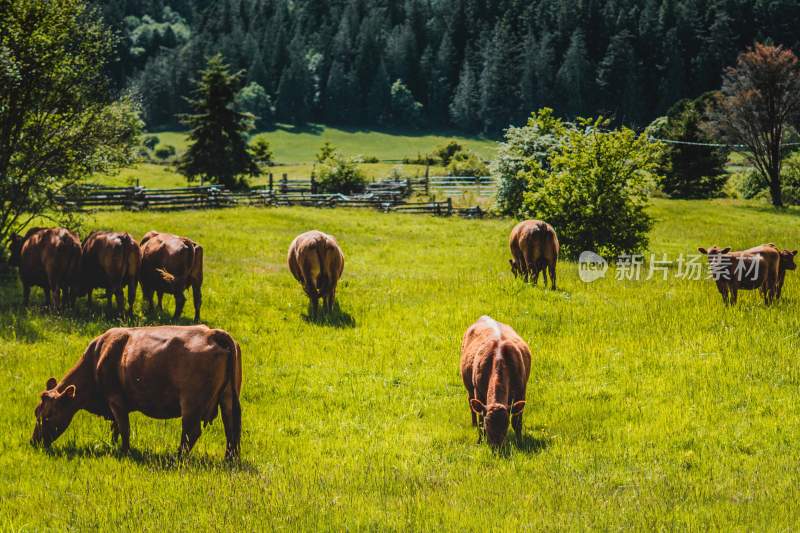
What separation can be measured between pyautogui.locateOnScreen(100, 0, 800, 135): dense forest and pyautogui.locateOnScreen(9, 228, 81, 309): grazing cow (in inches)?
5113

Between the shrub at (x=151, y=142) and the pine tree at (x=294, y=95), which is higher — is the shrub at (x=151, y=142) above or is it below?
below

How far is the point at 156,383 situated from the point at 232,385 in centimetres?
93

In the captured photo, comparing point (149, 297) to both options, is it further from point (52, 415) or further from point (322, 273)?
point (52, 415)

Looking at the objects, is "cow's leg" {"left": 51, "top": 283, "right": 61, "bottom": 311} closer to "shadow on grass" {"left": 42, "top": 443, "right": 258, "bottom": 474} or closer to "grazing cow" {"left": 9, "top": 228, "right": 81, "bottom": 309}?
"grazing cow" {"left": 9, "top": 228, "right": 81, "bottom": 309}

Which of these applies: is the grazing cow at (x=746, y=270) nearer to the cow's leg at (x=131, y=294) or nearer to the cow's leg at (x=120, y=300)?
the cow's leg at (x=131, y=294)

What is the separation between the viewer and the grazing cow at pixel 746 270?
18.6 m

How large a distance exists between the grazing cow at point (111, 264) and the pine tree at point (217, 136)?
3763cm

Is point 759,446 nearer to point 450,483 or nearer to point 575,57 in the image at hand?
point 450,483

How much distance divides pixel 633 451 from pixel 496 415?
199 cm

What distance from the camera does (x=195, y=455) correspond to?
9.75 meters

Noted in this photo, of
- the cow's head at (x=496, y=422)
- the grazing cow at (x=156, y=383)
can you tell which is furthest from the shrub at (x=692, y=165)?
the grazing cow at (x=156, y=383)

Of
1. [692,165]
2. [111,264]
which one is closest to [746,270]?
[111,264]

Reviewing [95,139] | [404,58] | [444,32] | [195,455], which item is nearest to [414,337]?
[195,455]

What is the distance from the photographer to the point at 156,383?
9.49m
